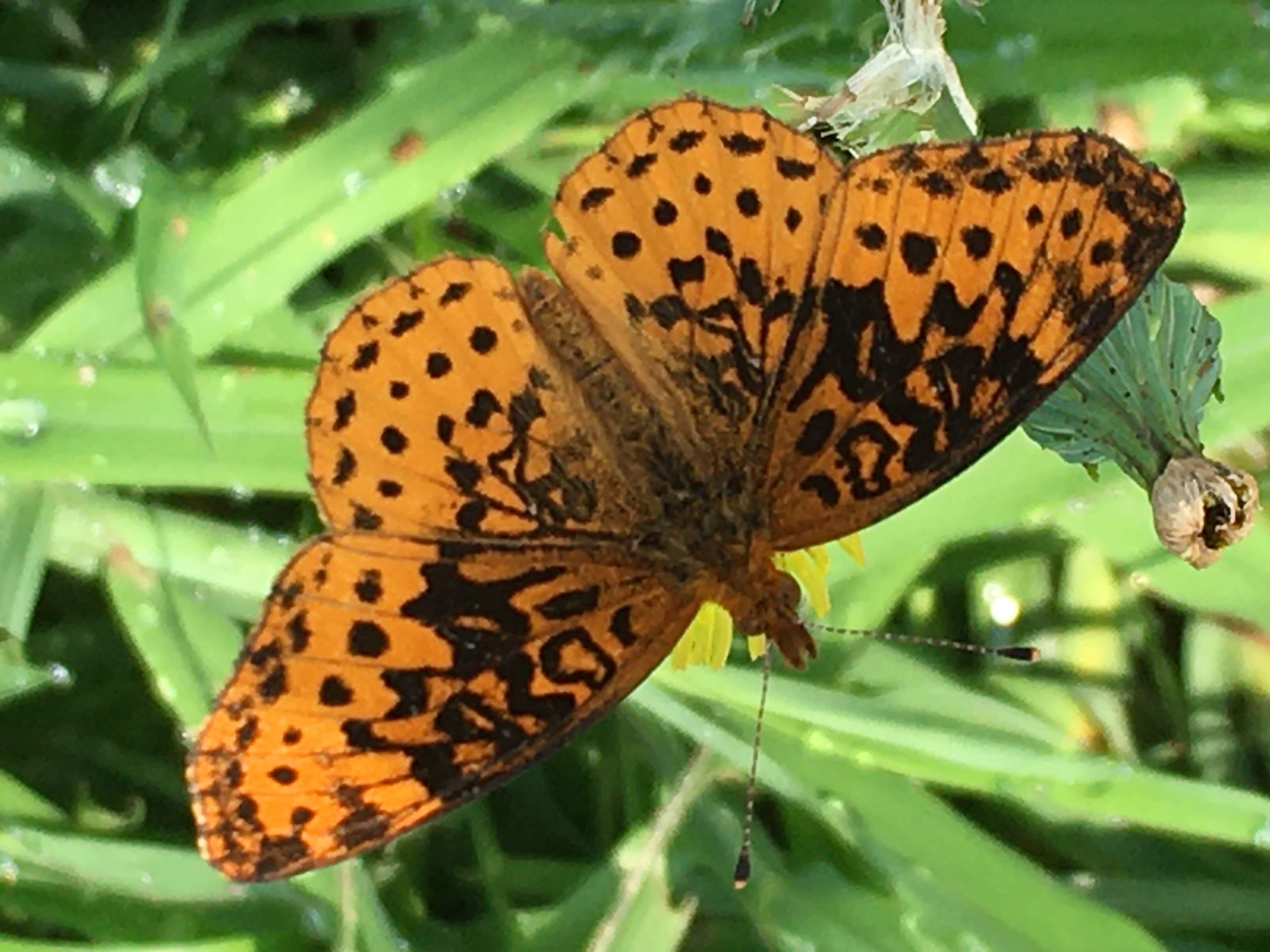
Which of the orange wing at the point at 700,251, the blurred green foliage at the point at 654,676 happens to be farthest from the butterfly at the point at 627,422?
the blurred green foliage at the point at 654,676

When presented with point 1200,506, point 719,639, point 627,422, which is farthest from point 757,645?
point 1200,506

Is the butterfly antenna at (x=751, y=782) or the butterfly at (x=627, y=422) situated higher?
the butterfly at (x=627, y=422)

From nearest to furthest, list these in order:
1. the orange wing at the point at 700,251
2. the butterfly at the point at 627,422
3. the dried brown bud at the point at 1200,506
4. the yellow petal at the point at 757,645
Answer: the dried brown bud at the point at 1200,506 → the butterfly at the point at 627,422 → the orange wing at the point at 700,251 → the yellow petal at the point at 757,645

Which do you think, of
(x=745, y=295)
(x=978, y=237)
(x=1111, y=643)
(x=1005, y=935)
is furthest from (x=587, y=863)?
(x=978, y=237)

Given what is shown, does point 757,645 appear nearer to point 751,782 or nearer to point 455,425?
point 751,782

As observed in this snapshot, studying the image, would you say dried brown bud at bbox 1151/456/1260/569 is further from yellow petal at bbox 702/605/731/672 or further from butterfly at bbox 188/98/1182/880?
yellow petal at bbox 702/605/731/672

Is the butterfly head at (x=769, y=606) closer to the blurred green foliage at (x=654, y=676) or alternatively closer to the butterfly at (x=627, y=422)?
the butterfly at (x=627, y=422)
